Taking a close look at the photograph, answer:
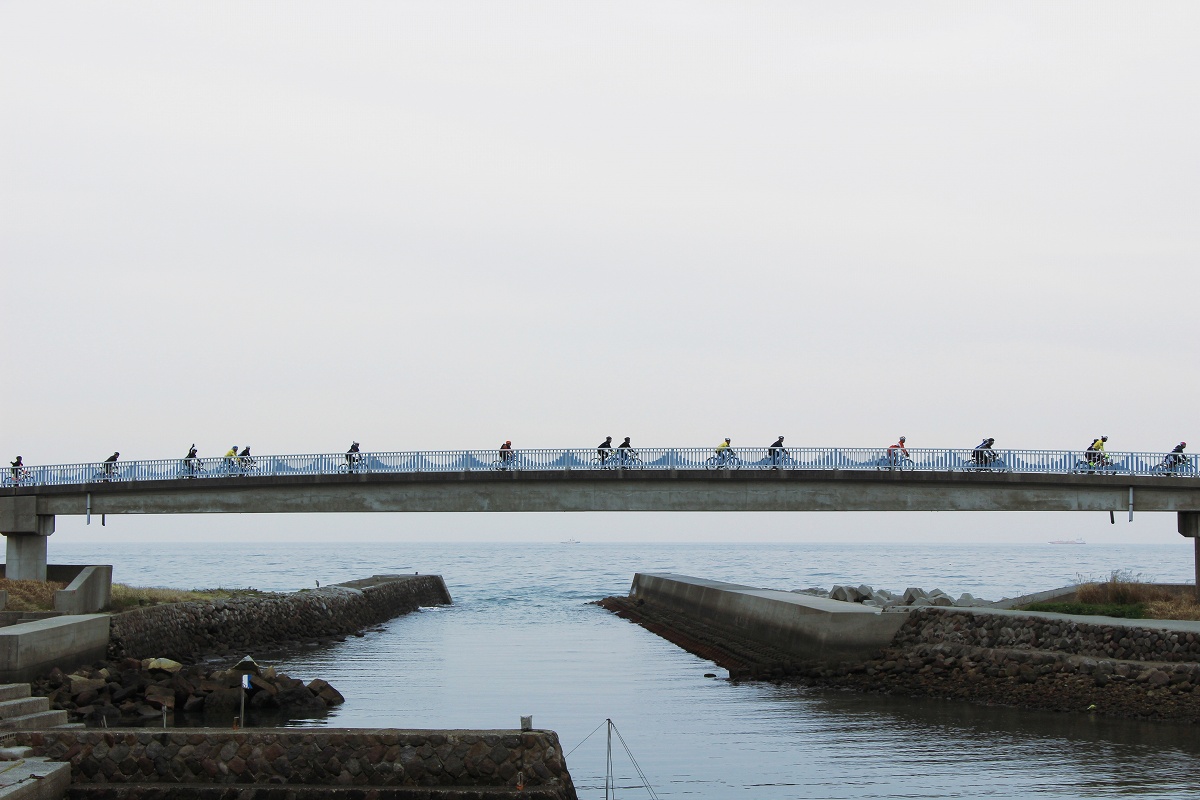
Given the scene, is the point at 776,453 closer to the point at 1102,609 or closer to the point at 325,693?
the point at 1102,609

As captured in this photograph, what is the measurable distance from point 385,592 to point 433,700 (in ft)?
107

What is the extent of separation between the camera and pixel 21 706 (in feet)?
59.6

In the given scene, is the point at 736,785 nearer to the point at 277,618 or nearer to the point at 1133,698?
the point at 1133,698

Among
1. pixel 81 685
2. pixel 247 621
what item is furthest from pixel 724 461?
pixel 81 685

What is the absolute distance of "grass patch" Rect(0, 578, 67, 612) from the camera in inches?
1241

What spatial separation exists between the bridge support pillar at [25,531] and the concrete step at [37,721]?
29.3 m

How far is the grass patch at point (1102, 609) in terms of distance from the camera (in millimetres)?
29484

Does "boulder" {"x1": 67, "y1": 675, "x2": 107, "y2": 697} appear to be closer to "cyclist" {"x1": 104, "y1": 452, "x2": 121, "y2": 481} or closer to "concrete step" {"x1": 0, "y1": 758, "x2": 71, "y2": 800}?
"concrete step" {"x1": 0, "y1": 758, "x2": 71, "y2": 800}

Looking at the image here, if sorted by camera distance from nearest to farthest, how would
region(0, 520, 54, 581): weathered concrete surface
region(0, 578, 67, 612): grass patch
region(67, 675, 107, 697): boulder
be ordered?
region(67, 675, 107, 697): boulder < region(0, 578, 67, 612): grass patch < region(0, 520, 54, 581): weathered concrete surface

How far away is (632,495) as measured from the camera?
42.6 metres

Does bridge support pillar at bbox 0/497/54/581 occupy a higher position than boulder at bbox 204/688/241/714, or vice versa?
bridge support pillar at bbox 0/497/54/581

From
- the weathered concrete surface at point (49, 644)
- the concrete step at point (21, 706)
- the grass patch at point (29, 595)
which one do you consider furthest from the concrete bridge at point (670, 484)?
the concrete step at point (21, 706)

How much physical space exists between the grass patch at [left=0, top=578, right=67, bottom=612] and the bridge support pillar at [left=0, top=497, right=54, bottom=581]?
26.7ft

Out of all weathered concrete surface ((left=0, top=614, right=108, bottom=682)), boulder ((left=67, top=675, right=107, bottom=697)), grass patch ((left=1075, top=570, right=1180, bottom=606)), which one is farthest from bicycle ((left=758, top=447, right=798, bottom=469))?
boulder ((left=67, top=675, right=107, bottom=697))
